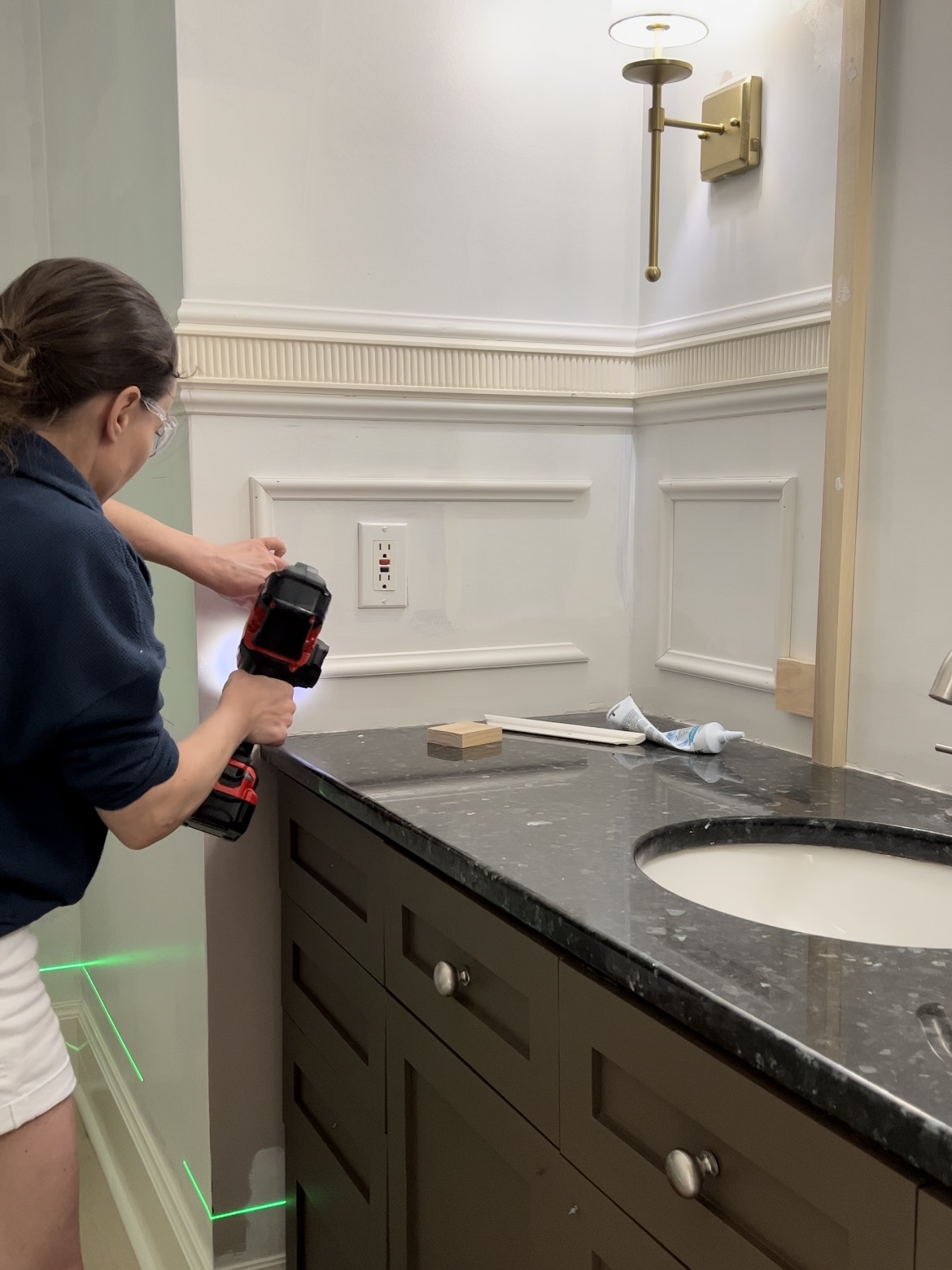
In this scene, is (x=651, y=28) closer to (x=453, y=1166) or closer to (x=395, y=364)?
(x=395, y=364)

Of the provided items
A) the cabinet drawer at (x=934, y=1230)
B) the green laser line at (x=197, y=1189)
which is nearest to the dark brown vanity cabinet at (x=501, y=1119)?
the cabinet drawer at (x=934, y=1230)

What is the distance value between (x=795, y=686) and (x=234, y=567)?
804mm

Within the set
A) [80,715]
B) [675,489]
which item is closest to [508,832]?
[80,715]

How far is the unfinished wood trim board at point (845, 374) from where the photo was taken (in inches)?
58.0

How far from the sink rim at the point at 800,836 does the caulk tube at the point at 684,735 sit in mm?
321

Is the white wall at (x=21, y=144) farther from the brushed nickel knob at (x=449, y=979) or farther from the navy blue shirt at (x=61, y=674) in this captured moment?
the brushed nickel knob at (x=449, y=979)

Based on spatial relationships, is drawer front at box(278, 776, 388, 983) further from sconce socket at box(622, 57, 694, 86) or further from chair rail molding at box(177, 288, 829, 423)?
sconce socket at box(622, 57, 694, 86)

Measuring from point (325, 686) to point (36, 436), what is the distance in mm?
853

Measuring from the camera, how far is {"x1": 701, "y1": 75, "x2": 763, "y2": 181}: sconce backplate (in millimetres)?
1700

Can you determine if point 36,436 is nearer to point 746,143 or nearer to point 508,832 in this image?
point 508,832

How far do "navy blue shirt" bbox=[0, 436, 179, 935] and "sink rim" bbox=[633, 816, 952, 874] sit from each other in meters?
0.53

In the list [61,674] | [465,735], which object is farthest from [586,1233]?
[465,735]

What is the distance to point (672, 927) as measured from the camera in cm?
96

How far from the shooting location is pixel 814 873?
132 cm
